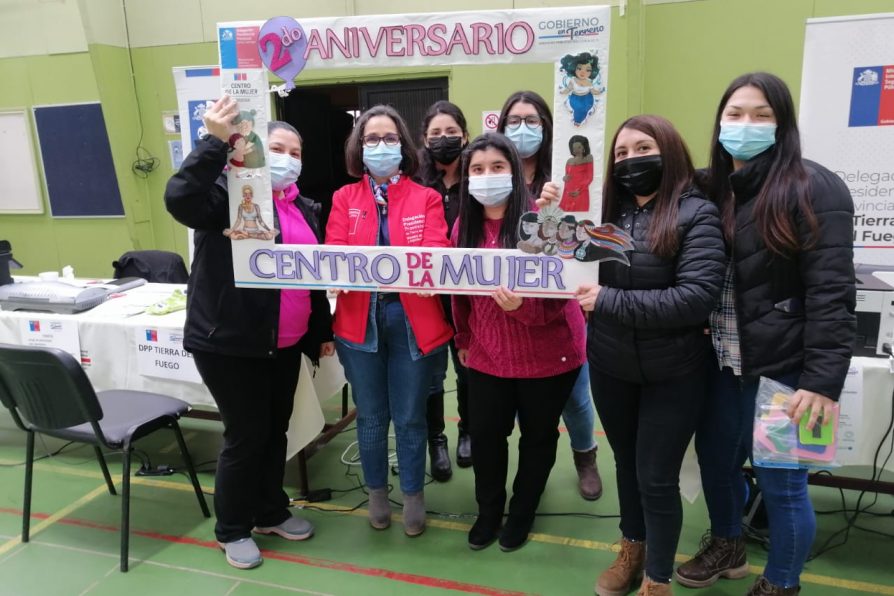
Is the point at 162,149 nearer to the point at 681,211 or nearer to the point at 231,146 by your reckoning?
the point at 231,146

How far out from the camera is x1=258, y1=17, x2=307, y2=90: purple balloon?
1.91m

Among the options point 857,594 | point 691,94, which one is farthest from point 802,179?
point 691,94

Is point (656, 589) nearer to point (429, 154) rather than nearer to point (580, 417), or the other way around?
point (580, 417)

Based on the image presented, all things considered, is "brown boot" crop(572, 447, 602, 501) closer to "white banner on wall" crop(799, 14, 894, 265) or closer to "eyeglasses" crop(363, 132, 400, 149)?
"white banner on wall" crop(799, 14, 894, 265)

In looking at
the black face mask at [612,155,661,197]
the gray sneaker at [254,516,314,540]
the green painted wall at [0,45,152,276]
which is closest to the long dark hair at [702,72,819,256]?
the black face mask at [612,155,661,197]

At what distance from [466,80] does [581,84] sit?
3.85 metres

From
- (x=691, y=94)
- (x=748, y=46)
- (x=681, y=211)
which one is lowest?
(x=681, y=211)

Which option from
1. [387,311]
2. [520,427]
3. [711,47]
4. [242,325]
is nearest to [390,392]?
[387,311]

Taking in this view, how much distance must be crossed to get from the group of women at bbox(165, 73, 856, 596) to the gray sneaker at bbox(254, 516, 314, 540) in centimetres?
1

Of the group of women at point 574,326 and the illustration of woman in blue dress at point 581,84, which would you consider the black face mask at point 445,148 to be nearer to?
the group of women at point 574,326

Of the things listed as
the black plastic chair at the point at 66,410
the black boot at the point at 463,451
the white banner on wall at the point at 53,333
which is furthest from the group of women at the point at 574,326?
the white banner on wall at the point at 53,333

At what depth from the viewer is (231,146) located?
1970mm

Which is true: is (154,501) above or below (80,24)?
below

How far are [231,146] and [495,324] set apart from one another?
3.40 ft
